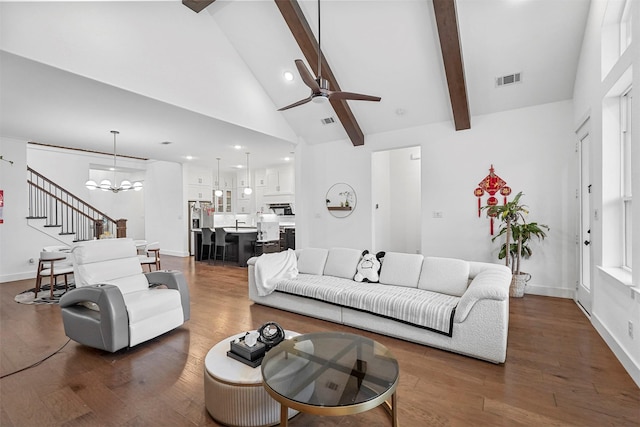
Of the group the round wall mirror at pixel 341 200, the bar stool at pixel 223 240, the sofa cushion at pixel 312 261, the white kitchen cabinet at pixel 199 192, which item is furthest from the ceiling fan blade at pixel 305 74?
the white kitchen cabinet at pixel 199 192

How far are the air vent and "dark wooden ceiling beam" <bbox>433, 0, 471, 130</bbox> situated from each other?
1.55ft

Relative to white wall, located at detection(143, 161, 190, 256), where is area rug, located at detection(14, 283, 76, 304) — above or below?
below

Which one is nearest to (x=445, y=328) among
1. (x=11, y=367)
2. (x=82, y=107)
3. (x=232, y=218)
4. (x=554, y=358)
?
(x=554, y=358)

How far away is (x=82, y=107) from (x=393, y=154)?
5.96m

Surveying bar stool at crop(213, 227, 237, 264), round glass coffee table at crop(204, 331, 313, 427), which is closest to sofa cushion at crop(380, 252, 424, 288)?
round glass coffee table at crop(204, 331, 313, 427)

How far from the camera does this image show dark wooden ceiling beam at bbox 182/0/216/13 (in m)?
3.97

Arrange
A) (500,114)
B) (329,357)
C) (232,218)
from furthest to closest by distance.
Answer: (232,218), (500,114), (329,357)

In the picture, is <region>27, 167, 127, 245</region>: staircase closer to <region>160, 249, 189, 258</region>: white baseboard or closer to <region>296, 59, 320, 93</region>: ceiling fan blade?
<region>160, 249, 189, 258</region>: white baseboard

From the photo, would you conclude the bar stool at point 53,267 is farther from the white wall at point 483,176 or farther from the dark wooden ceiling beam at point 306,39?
the dark wooden ceiling beam at point 306,39

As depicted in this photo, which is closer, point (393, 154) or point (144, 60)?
point (144, 60)

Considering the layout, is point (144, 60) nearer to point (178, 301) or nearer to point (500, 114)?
point (178, 301)

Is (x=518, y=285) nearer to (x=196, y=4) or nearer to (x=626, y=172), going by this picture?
(x=626, y=172)

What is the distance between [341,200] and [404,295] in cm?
362

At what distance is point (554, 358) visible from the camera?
2.57 metres
